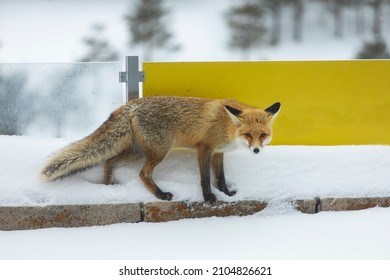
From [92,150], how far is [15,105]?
5.92 feet

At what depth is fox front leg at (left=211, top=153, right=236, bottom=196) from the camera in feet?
13.4

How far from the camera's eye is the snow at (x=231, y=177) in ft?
12.7

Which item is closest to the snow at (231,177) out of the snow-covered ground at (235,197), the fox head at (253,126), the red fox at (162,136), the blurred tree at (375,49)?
the snow-covered ground at (235,197)

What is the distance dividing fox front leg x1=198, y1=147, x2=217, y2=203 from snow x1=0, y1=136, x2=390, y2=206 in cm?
9

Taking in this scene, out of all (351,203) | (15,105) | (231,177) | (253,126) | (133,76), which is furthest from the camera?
(15,105)

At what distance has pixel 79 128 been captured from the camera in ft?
17.6

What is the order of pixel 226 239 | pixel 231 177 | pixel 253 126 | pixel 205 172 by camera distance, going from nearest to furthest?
pixel 226 239
pixel 253 126
pixel 205 172
pixel 231 177

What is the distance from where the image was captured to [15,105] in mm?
5215

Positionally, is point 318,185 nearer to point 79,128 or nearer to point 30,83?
point 79,128

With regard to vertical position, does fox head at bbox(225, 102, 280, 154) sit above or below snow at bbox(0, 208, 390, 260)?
above

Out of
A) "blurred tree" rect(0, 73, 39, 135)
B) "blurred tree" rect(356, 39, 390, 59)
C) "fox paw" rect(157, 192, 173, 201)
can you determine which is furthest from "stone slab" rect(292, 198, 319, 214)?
"blurred tree" rect(356, 39, 390, 59)

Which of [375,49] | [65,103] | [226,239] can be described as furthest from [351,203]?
[375,49]

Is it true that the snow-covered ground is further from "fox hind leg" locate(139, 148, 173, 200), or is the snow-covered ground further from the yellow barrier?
the yellow barrier

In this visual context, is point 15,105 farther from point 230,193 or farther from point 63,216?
point 230,193
